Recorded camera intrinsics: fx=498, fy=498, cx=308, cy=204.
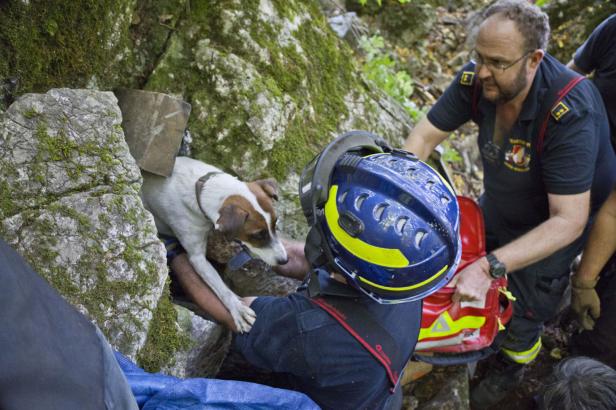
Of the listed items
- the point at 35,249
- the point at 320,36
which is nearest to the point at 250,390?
the point at 35,249

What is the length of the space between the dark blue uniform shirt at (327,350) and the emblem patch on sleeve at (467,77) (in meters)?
2.32

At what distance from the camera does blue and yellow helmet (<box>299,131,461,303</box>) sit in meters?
2.34

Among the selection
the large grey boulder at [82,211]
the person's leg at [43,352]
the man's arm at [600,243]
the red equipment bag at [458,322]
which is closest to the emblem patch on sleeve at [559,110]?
the man's arm at [600,243]

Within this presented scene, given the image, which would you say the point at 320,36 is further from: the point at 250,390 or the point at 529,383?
the point at 529,383

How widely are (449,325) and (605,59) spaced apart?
3040mm

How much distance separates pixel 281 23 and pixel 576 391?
4.08m

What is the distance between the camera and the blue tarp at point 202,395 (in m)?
2.32

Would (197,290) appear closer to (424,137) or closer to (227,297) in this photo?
(227,297)

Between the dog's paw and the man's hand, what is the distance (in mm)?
1534

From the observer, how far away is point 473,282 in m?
3.66

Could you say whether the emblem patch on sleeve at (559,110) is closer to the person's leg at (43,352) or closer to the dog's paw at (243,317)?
the dog's paw at (243,317)

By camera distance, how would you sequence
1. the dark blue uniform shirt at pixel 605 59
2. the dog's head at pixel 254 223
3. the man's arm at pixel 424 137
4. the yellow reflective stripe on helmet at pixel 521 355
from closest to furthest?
the dog's head at pixel 254 223 < the dark blue uniform shirt at pixel 605 59 < the man's arm at pixel 424 137 < the yellow reflective stripe on helmet at pixel 521 355

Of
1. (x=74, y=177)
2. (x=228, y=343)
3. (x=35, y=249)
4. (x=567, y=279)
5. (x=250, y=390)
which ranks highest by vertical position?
(x=74, y=177)

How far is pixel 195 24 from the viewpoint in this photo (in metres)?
4.50
